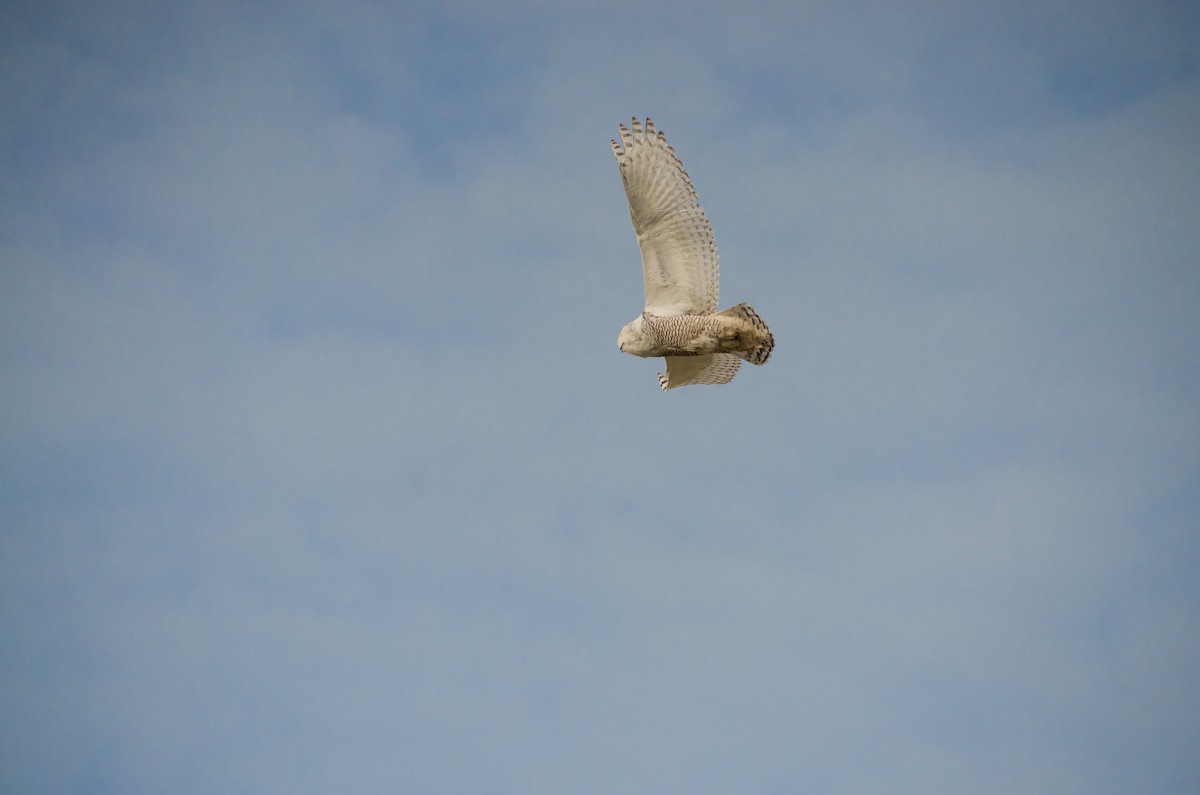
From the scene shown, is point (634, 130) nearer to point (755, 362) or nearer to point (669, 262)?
point (669, 262)

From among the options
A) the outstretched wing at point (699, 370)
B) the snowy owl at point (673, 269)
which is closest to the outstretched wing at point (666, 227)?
the snowy owl at point (673, 269)

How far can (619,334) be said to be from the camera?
26.4 metres

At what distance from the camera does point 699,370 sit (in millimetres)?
27281

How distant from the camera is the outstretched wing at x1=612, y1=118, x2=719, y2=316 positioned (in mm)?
24578

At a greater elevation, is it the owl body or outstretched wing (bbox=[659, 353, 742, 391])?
outstretched wing (bbox=[659, 353, 742, 391])

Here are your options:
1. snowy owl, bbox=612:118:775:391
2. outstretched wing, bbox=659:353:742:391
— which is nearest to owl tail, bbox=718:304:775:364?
snowy owl, bbox=612:118:775:391

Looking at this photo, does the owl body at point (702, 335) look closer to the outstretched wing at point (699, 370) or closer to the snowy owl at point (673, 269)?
the snowy owl at point (673, 269)

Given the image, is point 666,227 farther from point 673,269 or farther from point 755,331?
point 755,331

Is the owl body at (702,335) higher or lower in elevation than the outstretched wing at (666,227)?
lower

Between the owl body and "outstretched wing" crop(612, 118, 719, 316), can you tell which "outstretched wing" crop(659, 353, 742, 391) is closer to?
the owl body

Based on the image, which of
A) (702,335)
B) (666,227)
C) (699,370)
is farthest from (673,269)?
(699,370)

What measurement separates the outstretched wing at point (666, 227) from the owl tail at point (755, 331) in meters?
0.58

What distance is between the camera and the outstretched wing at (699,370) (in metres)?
26.8

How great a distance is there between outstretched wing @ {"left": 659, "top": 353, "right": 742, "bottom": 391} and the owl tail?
142 centimetres
